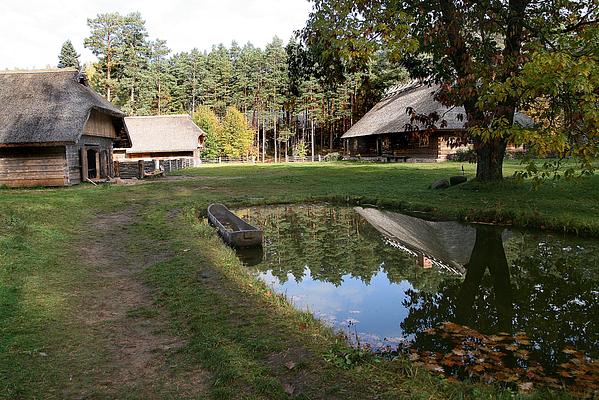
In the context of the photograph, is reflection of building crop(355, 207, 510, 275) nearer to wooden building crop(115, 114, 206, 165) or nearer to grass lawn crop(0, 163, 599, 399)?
grass lawn crop(0, 163, 599, 399)

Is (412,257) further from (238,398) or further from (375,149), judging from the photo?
(375,149)

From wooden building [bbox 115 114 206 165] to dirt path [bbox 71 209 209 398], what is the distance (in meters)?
42.9

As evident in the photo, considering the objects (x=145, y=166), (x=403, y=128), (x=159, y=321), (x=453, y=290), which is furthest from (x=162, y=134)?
(x=159, y=321)

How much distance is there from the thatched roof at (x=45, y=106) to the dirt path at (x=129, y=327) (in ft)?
47.5

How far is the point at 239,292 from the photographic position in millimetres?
7395

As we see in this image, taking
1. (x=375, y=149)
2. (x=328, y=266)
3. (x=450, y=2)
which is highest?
(x=450, y=2)

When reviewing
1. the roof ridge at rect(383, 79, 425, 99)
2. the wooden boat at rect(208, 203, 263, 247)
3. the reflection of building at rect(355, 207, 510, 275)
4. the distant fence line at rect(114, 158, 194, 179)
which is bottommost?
the reflection of building at rect(355, 207, 510, 275)

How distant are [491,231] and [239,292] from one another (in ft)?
28.1

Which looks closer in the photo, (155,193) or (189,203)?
(189,203)

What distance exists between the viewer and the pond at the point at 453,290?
5.62 metres

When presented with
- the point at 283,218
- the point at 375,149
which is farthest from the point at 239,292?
the point at 375,149

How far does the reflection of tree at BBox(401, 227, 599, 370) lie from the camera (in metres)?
6.26

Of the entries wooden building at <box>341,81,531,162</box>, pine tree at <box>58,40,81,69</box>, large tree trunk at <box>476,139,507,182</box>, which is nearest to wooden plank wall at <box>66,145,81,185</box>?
large tree trunk at <box>476,139,507,182</box>

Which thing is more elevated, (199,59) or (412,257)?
(199,59)
